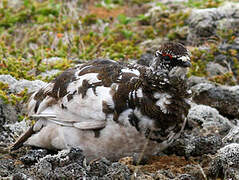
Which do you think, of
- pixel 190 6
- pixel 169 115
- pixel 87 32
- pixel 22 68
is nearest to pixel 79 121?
pixel 169 115

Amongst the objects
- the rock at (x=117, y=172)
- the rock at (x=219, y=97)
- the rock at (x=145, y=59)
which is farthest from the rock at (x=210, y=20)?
the rock at (x=117, y=172)

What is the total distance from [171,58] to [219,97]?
2.03 m

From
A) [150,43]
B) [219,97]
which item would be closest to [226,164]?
[219,97]

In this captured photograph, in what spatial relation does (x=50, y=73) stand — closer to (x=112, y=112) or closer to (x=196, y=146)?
(x=112, y=112)

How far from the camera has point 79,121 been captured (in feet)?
14.5

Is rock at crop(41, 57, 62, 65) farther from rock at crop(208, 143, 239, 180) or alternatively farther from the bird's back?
rock at crop(208, 143, 239, 180)

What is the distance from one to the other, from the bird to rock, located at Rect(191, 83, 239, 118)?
1711mm

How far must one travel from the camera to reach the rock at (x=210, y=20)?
7609 millimetres

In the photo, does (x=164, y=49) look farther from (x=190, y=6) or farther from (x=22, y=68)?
(x=190, y=6)

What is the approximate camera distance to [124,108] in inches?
168

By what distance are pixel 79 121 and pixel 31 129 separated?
70 centimetres

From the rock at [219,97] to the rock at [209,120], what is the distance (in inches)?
11.4

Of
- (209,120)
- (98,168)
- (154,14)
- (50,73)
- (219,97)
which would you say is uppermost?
(154,14)

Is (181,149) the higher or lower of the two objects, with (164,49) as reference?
lower
